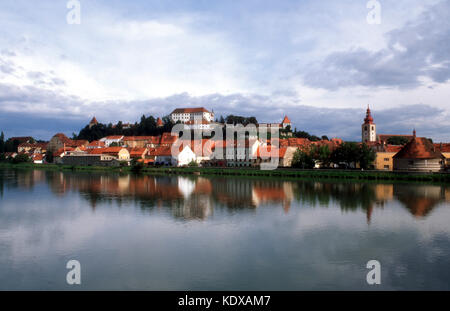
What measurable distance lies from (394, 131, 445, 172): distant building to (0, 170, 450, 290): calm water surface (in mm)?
17964

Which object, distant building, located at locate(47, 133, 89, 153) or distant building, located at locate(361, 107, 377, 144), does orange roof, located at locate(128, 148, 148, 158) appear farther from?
distant building, located at locate(361, 107, 377, 144)

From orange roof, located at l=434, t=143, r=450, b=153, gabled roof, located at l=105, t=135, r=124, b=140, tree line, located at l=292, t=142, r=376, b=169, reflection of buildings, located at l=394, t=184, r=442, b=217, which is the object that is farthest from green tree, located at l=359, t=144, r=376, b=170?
gabled roof, located at l=105, t=135, r=124, b=140

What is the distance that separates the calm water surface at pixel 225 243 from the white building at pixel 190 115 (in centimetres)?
8286

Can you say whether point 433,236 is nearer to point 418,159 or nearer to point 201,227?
point 201,227

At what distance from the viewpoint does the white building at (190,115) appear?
334 feet

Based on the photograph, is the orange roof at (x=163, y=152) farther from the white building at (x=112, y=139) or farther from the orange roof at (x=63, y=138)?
the orange roof at (x=63, y=138)

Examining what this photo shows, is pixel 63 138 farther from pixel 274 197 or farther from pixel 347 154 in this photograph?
pixel 274 197

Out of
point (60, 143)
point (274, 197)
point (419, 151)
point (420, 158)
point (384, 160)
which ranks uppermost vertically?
point (60, 143)

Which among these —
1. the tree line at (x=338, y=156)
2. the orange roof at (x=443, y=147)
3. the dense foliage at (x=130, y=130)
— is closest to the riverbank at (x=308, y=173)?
the tree line at (x=338, y=156)

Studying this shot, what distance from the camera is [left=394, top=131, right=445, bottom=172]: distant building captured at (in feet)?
119

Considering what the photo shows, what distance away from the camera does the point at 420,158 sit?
36188mm

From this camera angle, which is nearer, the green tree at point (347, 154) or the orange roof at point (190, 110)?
the green tree at point (347, 154)

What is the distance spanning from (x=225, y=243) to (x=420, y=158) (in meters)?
32.0

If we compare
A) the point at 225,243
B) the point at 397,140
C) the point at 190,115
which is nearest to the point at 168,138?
the point at 190,115
